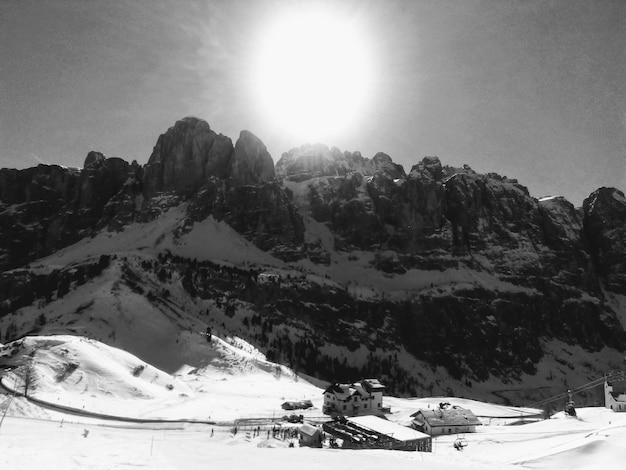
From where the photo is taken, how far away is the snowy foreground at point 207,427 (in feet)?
88.9

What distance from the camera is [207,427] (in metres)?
58.0

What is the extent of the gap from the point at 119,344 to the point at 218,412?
5030 cm

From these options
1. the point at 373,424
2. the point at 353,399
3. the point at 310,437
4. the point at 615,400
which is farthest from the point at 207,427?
the point at 615,400

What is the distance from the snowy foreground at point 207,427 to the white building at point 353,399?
10.6 ft

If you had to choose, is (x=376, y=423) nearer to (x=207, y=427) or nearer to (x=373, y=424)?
(x=373, y=424)

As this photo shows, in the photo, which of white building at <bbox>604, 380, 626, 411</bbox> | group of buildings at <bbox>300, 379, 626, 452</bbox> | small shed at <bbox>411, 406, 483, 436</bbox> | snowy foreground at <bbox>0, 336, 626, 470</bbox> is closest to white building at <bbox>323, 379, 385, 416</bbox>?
group of buildings at <bbox>300, 379, 626, 452</bbox>

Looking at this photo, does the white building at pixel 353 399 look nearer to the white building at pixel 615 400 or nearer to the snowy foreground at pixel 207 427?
the snowy foreground at pixel 207 427

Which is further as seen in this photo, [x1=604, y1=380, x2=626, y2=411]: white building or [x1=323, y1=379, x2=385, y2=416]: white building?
[x1=323, y1=379, x2=385, y2=416]: white building

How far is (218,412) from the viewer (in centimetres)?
7162

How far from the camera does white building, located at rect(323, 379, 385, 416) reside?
8081 centimetres

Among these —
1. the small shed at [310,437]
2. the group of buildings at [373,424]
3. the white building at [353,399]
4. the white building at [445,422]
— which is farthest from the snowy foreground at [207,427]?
the white building at [353,399]

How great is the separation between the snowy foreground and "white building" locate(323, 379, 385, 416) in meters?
3.22

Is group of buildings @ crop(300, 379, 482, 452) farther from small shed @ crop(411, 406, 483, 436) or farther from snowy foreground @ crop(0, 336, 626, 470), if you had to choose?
snowy foreground @ crop(0, 336, 626, 470)

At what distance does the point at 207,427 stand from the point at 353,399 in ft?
105
